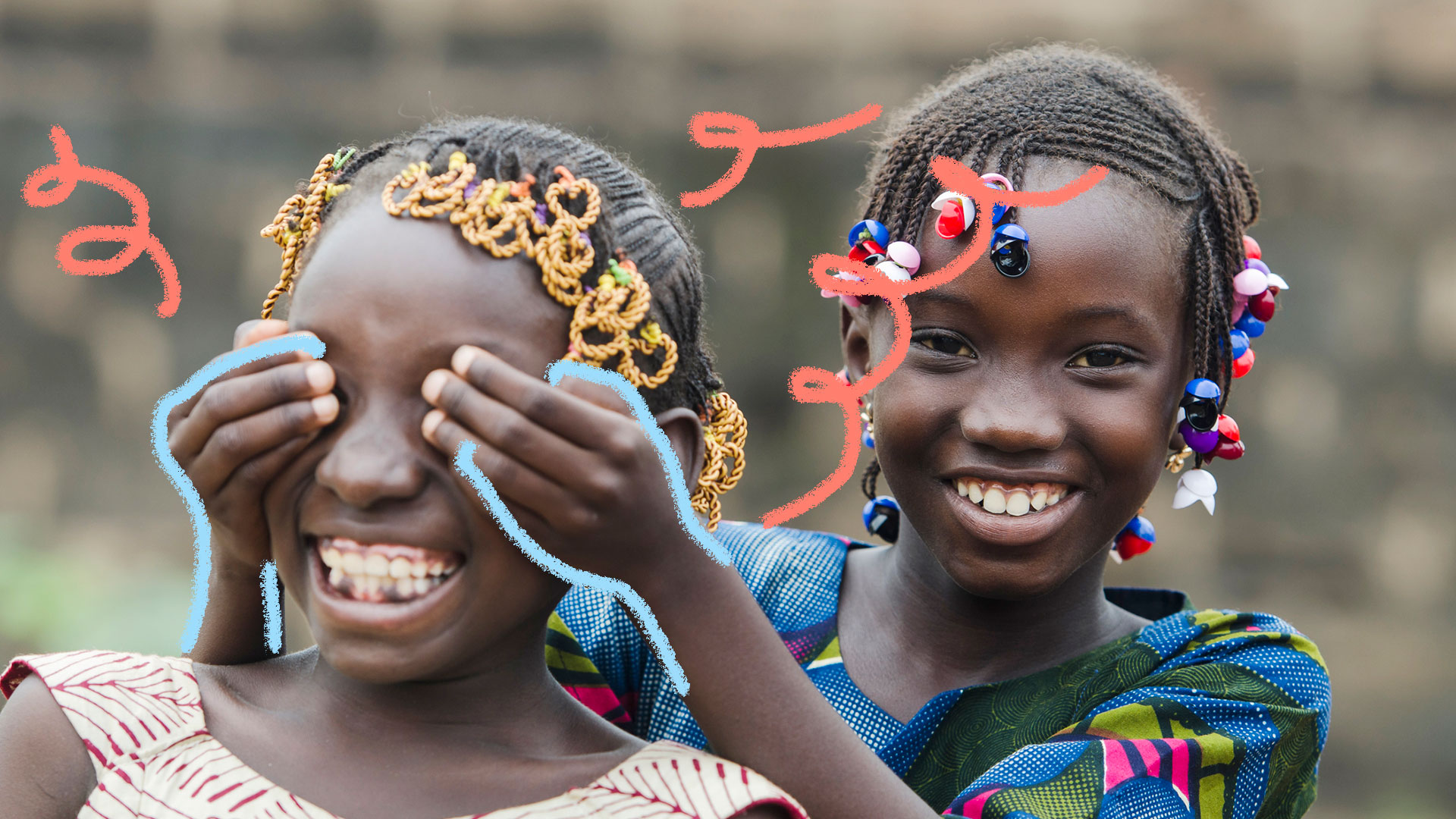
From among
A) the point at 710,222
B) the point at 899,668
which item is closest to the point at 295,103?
the point at 710,222

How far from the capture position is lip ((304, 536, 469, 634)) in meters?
1.73

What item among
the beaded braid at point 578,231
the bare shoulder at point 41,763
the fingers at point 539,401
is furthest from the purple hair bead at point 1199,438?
the bare shoulder at point 41,763

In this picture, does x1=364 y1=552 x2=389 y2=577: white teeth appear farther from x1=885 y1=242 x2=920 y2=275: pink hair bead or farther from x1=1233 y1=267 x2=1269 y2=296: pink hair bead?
x1=1233 y1=267 x2=1269 y2=296: pink hair bead

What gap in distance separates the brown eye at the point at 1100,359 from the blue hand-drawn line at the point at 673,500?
34.8 inches

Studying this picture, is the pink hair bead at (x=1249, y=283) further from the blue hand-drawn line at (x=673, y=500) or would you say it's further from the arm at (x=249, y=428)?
the arm at (x=249, y=428)

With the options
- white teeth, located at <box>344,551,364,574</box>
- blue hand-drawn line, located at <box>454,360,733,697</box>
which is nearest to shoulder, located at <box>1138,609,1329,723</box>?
blue hand-drawn line, located at <box>454,360,733,697</box>

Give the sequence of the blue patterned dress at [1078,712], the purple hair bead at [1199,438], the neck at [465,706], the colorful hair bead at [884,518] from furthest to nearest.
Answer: the colorful hair bead at [884,518], the purple hair bead at [1199,438], the blue patterned dress at [1078,712], the neck at [465,706]

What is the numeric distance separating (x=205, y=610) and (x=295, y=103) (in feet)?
13.1

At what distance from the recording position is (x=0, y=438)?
18.6 feet

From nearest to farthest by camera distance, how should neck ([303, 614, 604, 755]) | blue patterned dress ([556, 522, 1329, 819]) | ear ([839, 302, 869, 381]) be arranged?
neck ([303, 614, 604, 755]), blue patterned dress ([556, 522, 1329, 819]), ear ([839, 302, 869, 381])

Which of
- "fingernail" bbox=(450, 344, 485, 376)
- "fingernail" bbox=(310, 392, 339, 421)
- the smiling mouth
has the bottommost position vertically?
the smiling mouth

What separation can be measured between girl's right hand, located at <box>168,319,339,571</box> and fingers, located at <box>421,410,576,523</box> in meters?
0.15

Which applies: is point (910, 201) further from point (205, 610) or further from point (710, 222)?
point (710, 222)

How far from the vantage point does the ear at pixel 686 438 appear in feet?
6.43
